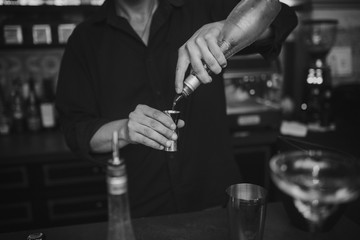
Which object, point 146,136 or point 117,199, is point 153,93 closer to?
point 146,136

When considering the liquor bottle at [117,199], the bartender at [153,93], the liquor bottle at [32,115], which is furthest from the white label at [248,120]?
the liquor bottle at [117,199]

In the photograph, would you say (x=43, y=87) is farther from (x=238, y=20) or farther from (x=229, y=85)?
(x=238, y=20)

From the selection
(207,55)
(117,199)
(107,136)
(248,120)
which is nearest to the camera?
(117,199)

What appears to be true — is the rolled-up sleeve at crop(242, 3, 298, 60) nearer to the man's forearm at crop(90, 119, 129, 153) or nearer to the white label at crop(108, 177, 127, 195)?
the man's forearm at crop(90, 119, 129, 153)

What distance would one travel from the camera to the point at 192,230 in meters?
0.99

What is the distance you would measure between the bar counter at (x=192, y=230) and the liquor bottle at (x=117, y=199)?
12.5 inches

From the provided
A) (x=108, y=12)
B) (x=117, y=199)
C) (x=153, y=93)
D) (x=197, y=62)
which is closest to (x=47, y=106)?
(x=108, y=12)

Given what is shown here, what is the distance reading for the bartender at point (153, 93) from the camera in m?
1.41

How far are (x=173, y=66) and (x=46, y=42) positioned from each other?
1586 mm

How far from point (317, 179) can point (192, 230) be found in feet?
1.83

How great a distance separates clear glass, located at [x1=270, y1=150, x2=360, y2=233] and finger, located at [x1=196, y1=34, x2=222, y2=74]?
0.43m

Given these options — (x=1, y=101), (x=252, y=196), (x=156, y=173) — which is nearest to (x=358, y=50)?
(x=156, y=173)

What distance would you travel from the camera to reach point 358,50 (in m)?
2.99

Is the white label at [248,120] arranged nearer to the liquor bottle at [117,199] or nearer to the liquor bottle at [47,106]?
the liquor bottle at [47,106]
